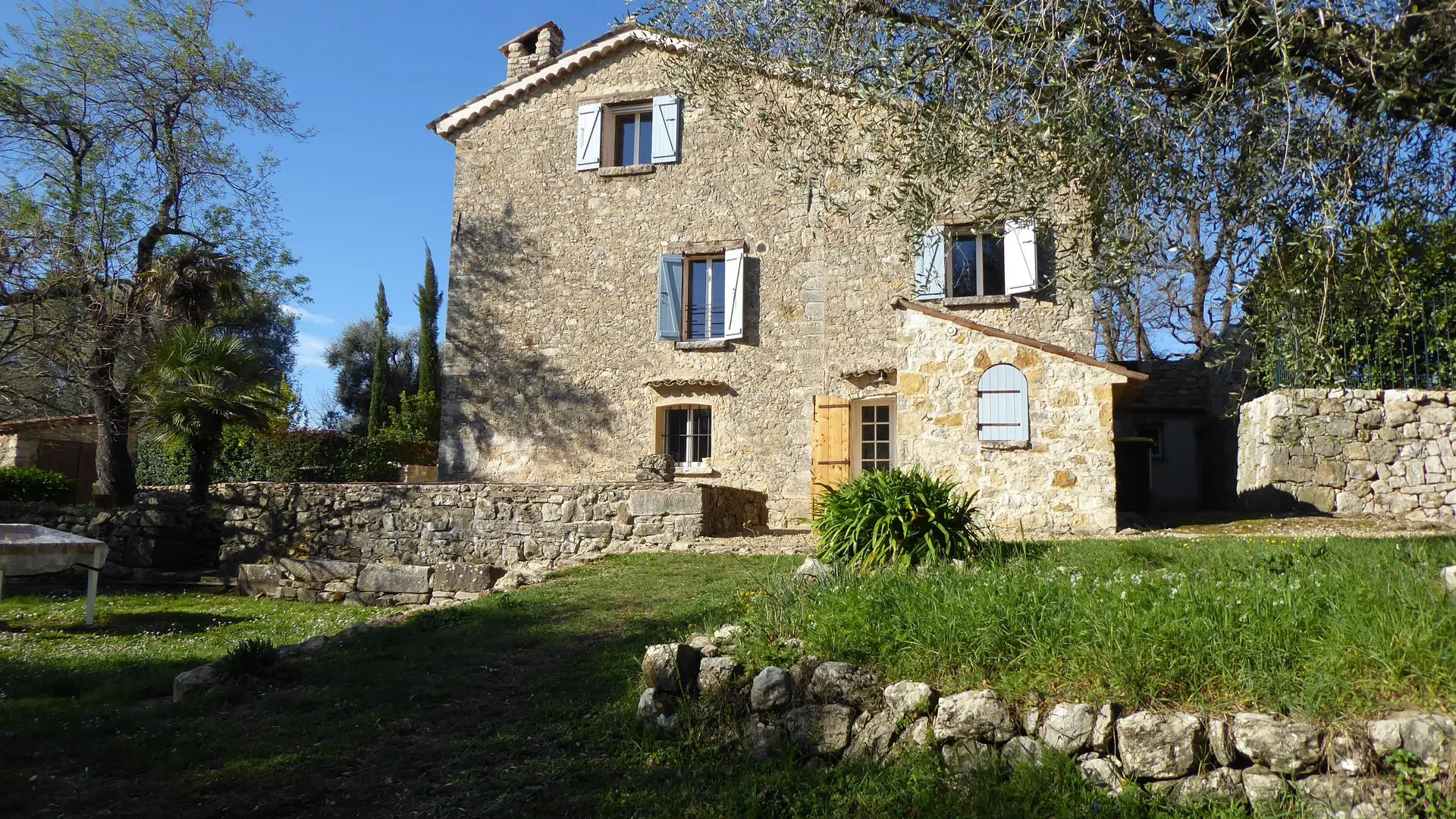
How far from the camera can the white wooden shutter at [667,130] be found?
50.2 ft

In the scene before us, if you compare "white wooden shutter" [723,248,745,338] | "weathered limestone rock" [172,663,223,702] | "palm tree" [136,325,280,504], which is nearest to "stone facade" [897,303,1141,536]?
"white wooden shutter" [723,248,745,338]

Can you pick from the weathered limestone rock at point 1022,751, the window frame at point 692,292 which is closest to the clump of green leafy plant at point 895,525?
the weathered limestone rock at point 1022,751

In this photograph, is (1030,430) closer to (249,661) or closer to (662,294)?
(662,294)

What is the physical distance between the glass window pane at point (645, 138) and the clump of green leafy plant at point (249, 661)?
11503mm

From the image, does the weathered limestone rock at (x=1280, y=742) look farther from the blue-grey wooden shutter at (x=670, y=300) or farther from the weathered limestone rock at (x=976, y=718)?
the blue-grey wooden shutter at (x=670, y=300)

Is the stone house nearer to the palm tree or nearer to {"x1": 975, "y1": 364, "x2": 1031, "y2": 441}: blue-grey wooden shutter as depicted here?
{"x1": 975, "y1": 364, "x2": 1031, "y2": 441}: blue-grey wooden shutter

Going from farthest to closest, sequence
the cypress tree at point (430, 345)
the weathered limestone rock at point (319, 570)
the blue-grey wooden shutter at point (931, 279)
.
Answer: the cypress tree at point (430, 345) < the blue-grey wooden shutter at point (931, 279) < the weathered limestone rock at point (319, 570)

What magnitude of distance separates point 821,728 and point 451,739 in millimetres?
2040

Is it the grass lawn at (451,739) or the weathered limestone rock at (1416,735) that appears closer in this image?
the weathered limestone rock at (1416,735)

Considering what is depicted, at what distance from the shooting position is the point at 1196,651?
147 inches

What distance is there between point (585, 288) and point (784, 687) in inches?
472

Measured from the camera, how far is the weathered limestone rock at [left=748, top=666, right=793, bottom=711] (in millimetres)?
4359

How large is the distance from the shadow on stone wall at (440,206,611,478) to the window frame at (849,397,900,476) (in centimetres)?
417

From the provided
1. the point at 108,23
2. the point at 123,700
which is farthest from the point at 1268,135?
the point at 108,23
